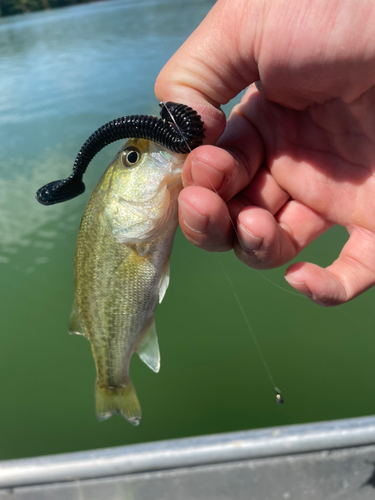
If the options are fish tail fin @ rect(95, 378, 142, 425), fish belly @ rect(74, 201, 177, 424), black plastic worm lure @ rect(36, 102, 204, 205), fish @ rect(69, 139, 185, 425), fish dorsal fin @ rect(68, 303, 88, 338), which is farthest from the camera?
fish tail fin @ rect(95, 378, 142, 425)

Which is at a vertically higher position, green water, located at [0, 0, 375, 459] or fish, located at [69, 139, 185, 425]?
fish, located at [69, 139, 185, 425]

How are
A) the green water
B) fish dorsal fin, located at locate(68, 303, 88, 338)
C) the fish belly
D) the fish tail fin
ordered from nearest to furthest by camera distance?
the fish belly, fish dorsal fin, located at locate(68, 303, 88, 338), the fish tail fin, the green water

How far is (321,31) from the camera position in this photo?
49.9 inches

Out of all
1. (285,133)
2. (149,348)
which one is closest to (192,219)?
(285,133)

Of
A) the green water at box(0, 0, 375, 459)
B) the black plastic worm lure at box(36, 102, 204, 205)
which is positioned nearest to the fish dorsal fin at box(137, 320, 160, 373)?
the black plastic worm lure at box(36, 102, 204, 205)

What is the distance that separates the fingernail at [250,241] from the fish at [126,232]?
0.34 metres

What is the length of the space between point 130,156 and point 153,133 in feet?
0.85

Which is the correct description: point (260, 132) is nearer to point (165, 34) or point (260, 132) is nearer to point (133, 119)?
point (133, 119)

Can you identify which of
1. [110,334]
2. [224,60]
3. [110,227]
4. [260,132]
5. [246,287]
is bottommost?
[246,287]

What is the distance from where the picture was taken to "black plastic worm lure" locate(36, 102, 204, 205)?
4.00 feet

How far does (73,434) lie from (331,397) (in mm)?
1950

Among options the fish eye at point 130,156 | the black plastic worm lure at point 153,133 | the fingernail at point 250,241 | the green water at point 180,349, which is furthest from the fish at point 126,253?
the green water at point 180,349

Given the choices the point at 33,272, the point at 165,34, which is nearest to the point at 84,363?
the point at 33,272

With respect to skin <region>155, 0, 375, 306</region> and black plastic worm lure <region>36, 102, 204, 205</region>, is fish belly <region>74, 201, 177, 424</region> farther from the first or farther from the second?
skin <region>155, 0, 375, 306</region>
